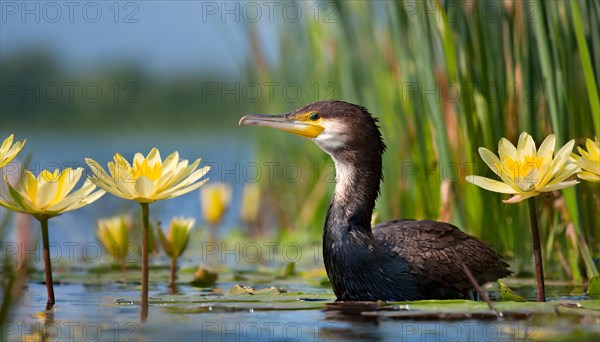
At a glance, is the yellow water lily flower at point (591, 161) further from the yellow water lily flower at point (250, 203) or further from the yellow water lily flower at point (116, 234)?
the yellow water lily flower at point (250, 203)

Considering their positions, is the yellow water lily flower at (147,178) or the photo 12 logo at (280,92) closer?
the yellow water lily flower at (147,178)

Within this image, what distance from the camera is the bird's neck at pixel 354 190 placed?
5438mm

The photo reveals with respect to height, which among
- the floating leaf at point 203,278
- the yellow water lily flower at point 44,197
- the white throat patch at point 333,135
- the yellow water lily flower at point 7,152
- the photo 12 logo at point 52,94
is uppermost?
the photo 12 logo at point 52,94

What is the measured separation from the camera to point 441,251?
17.4 ft

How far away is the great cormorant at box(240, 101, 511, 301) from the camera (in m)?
5.19

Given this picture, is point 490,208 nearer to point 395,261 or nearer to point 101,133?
point 395,261

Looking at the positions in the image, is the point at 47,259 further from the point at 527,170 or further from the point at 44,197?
the point at 527,170

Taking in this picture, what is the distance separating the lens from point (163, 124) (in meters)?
49.4

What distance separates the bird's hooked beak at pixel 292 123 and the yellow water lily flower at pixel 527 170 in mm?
1220

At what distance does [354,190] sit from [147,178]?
1.69 m

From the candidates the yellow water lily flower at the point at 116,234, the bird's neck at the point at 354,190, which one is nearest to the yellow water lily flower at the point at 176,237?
the yellow water lily flower at the point at 116,234

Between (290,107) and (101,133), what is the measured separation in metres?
33.0

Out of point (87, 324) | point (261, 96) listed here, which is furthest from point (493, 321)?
point (261, 96)

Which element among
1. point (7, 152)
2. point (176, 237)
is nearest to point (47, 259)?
point (7, 152)
